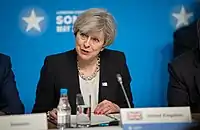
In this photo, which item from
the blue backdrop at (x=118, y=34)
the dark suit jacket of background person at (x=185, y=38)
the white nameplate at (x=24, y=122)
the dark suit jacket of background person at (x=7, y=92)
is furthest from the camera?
the dark suit jacket of background person at (x=185, y=38)

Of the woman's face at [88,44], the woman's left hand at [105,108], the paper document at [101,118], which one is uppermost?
the woman's face at [88,44]

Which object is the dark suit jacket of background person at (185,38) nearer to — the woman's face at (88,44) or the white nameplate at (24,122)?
the woman's face at (88,44)

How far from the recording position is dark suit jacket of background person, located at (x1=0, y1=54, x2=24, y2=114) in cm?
194

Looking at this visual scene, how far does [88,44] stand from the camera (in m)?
1.96

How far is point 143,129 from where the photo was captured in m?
1.34

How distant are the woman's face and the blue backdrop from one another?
37 cm

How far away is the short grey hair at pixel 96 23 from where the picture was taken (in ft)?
6.39

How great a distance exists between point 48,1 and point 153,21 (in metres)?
0.65

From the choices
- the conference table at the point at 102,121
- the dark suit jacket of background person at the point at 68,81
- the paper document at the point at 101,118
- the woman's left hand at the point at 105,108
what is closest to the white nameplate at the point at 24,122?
the conference table at the point at 102,121

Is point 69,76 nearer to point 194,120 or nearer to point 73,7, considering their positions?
point 73,7

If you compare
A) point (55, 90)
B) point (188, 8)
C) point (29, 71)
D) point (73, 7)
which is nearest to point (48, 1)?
point (73, 7)

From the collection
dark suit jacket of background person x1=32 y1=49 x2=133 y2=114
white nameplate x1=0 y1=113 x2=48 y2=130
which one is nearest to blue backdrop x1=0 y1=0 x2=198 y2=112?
dark suit jacket of background person x1=32 y1=49 x2=133 y2=114

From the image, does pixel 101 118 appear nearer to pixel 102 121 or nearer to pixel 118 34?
pixel 102 121

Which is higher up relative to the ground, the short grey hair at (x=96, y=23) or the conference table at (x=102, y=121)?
the short grey hair at (x=96, y=23)
